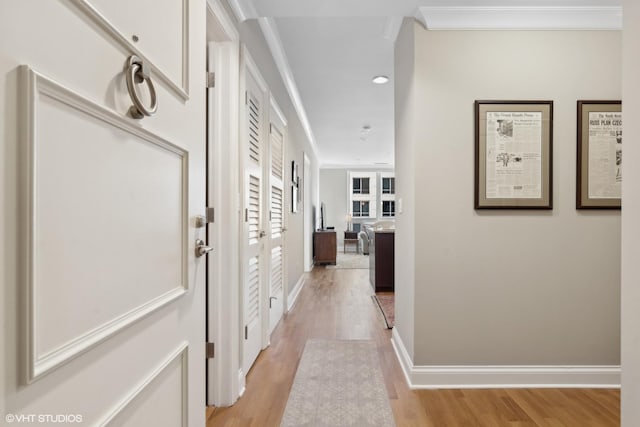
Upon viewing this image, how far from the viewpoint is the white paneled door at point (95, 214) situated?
449mm

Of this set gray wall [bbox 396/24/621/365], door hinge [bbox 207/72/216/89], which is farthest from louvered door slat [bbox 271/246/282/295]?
door hinge [bbox 207/72/216/89]

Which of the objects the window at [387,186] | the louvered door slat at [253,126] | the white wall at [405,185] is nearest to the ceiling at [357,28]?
the white wall at [405,185]

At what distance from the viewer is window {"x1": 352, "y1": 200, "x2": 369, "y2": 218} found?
10828mm

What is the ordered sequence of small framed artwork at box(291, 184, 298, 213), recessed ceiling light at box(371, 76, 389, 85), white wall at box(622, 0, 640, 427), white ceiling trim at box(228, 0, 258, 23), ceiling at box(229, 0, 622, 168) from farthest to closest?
small framed artwork at box(291, 184, 298, 213) < recessed ceiling light at box(371, 76, 389, 85) < ceiling at box(229, 0, 622, 168) < white ceiling trim at box(228, 0, 258, 23) < white wall at box(622, 0, 640, 427)

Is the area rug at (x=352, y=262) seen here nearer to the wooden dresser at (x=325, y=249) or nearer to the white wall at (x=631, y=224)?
the wooden dresser at (x=325, y=249)

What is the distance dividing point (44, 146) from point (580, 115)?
2.64 meters

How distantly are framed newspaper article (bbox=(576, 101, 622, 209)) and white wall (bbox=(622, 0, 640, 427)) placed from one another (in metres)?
1.35

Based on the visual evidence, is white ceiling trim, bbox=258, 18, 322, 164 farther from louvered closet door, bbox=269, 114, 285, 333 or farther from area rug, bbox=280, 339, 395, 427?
area rug, bbox=280, 339, 395, 427

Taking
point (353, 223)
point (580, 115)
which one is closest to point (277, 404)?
point (580, 115)

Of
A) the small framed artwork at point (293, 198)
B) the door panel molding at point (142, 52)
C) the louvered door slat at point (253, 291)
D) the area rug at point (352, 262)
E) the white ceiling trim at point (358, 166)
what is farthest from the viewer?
the white ceiling trim at point (358, 166)

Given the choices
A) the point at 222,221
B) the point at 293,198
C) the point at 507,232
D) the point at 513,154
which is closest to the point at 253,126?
the point at 222,221

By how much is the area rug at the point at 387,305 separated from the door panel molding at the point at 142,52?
277cm

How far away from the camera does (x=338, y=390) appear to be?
209 centimetres

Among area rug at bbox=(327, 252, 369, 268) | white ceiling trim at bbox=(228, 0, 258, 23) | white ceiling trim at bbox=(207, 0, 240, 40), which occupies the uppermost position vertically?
white ceiling trim at bbox=(228, 0, 258, 23)
